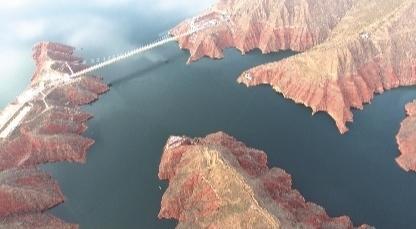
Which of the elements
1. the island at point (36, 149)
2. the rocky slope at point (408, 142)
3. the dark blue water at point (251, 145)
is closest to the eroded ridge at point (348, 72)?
the dark blue water at point (251, 145)

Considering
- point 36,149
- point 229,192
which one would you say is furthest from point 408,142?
point 36,149

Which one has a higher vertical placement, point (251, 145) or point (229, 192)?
point (251, 145)

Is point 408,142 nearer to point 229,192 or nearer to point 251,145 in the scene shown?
point 251,145

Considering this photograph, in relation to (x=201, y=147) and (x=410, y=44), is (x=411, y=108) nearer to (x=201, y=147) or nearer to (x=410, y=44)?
(x=410, y=44)

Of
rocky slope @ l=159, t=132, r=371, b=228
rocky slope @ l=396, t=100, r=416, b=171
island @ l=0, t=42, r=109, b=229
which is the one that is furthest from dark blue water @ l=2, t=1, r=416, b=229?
rocky slope @ l=159, t=132, r=371, b=228

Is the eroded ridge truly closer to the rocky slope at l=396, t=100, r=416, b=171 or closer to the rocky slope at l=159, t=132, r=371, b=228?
the rocky slope at l=396, t=100, r=416, b=171

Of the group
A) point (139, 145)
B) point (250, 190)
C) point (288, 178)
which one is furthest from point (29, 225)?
point (288, 178)
